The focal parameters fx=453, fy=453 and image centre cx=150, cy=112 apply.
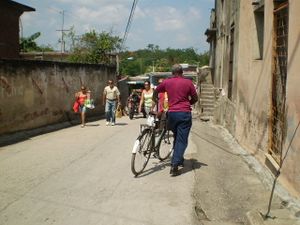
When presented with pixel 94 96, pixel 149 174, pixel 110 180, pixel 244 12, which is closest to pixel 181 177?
pixel 149 174

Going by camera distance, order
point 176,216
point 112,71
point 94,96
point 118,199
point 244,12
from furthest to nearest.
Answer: point 112,71, point 94,96, point 244,12, point 118,199, point 176,216

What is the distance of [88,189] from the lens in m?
7.11

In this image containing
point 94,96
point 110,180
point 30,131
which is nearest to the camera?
point 110,180

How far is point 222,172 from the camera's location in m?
8.44

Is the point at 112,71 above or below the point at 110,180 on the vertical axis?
above

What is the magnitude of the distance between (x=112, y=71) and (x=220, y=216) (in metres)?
21.8

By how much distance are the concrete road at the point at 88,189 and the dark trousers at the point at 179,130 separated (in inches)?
14.5

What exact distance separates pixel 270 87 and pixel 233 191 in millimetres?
2327

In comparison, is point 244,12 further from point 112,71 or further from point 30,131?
point 112,71

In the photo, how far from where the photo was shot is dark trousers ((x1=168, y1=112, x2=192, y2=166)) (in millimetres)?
7867

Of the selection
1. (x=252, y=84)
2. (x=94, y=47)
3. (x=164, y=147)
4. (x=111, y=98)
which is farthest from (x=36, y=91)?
(x=94, y=47)

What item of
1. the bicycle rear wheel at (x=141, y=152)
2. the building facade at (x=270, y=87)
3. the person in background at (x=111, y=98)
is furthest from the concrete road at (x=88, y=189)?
the person in background at (x=111, y=98)

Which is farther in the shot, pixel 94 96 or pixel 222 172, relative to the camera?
pixel 94 96

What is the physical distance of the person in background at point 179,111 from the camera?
7875 mm
